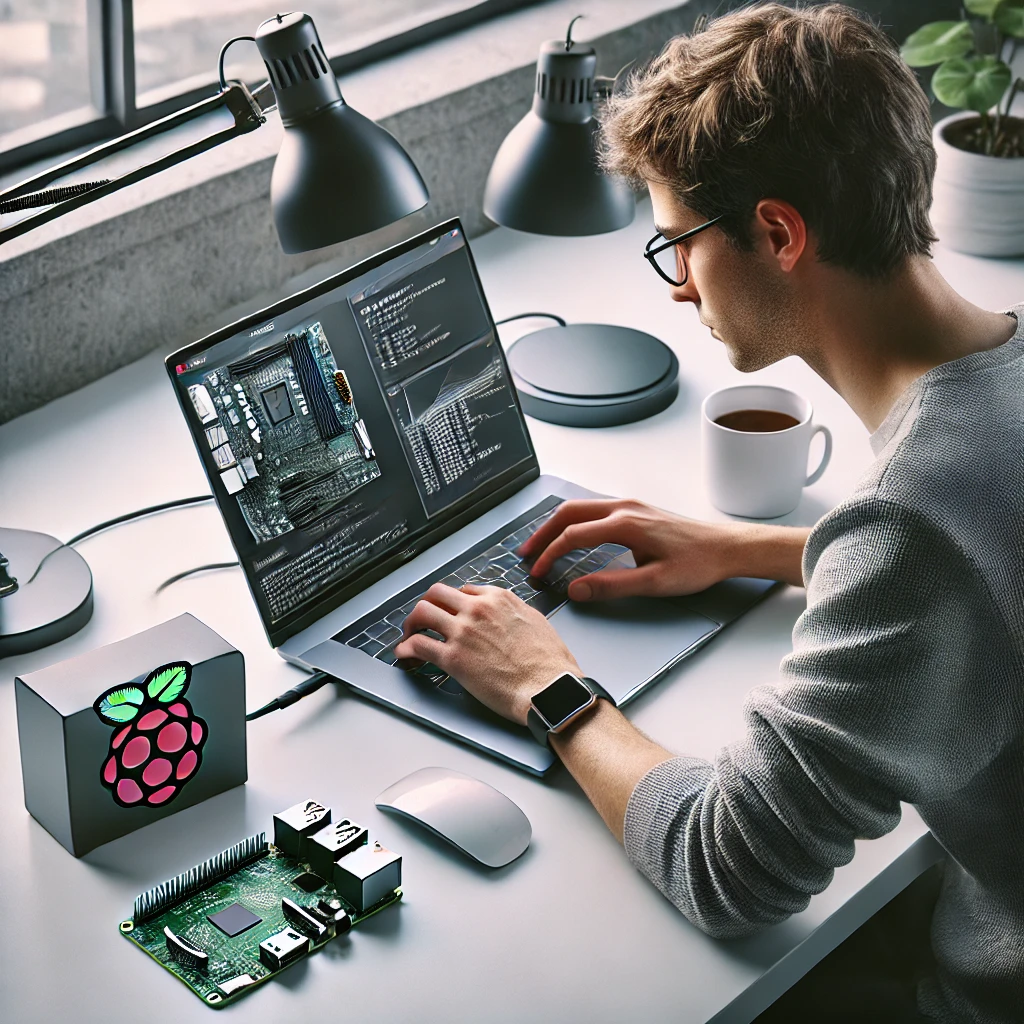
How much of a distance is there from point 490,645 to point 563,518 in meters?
0.23

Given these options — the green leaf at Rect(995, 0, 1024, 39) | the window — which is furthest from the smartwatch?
the green leaf at Rect(995, 0, 1024, 39)

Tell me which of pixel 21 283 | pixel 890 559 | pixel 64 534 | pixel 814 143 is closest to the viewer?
pixel 890 559

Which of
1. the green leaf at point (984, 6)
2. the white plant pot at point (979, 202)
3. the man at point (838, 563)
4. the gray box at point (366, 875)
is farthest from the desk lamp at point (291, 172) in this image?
the green leaf at point (984, 6)

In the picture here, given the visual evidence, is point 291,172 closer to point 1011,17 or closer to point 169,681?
point 169,681

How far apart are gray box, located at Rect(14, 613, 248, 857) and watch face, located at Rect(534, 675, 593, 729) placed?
9.4 inches

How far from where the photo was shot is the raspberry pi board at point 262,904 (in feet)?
2.93

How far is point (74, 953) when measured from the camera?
911mm

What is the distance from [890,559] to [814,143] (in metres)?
0.35

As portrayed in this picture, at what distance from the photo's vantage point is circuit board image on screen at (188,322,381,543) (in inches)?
46.1

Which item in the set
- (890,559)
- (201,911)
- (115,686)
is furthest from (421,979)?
(890,559)

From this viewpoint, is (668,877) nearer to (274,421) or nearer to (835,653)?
(835,653)

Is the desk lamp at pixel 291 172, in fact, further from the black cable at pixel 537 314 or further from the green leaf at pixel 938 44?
the green leaf at pixel 938 44

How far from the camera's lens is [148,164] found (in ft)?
3.71

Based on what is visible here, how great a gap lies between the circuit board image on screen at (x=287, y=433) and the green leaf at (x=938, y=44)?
118 cm
